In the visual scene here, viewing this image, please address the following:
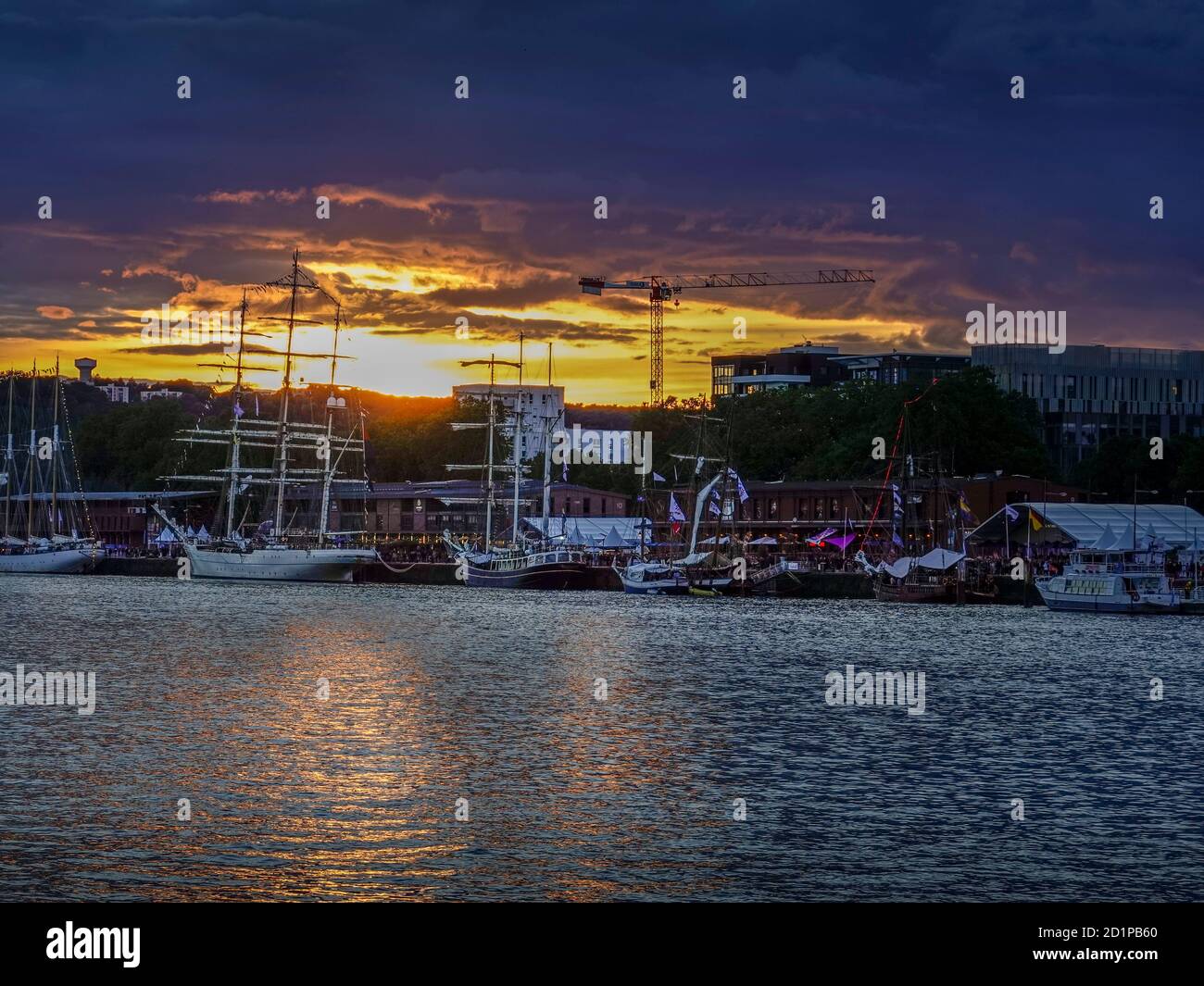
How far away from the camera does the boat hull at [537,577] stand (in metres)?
167

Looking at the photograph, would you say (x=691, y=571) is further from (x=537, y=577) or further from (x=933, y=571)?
(x=933, y=571)

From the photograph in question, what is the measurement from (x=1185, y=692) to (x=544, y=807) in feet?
114

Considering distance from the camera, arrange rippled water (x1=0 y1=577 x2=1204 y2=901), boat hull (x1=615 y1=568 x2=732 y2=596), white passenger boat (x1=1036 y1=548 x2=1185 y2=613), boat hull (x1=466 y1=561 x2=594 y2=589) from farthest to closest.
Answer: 1. boat hull (x1=466 y1=561 x2=594 y2=589)
2. boat hull (x1=615 y1=568 x2=732 y2=596)
3. white passenger boat (x1=1036 y1=548 x2=1185 y2=613)
4. rippled water (x1=0 y1=577 x2=1204 y2=901)

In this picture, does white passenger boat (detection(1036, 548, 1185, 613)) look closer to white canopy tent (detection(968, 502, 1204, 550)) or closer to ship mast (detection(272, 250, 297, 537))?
white canopy tent (detection(968, 502, 1204, 550))

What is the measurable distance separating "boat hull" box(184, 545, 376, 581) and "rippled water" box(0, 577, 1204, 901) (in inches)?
3664

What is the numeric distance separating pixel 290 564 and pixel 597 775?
146m

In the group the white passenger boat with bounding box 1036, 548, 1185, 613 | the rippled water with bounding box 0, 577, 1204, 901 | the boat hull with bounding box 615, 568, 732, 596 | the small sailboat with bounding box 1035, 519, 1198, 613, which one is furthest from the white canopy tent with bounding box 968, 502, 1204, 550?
the rippled water with bounding box 0, 577, 1204, 901

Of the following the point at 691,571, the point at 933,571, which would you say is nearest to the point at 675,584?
the point at 691,571

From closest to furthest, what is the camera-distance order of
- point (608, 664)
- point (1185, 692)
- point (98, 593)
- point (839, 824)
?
1. point (839, 824)
2. point (1185, 692)
3. point (608, 664)
4. point (98, 593)

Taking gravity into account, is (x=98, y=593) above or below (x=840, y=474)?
below

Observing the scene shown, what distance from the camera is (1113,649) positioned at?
3250 inches

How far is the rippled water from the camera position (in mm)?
26672
